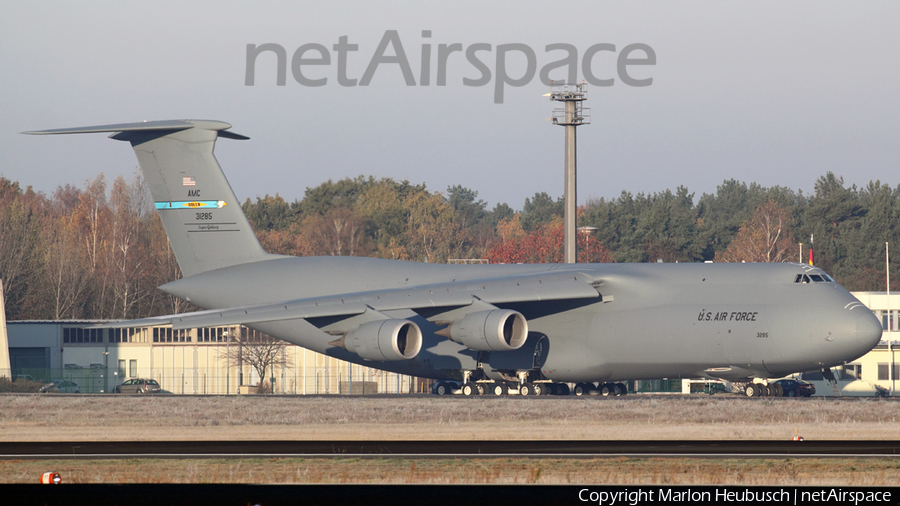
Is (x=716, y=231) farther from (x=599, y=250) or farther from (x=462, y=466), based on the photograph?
(x=462, y=466)

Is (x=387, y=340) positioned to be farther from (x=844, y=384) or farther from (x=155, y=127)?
(x=844, y=384)

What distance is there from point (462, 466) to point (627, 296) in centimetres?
1591

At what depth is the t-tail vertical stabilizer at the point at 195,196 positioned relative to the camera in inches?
1280

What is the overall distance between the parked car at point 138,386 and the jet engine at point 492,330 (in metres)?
20.5

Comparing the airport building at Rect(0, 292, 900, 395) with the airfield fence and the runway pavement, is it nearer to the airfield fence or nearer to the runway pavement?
the airfield fence

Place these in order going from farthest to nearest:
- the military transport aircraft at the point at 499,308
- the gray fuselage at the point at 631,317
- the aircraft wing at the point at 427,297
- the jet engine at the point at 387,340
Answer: the jet engine at the point at 387,340
the aircraft wing at the point at 427,297
the military transport aircraft at the point at 499,308
the gray fuselage at the point at 631,317

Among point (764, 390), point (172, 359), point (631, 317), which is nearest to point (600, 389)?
point (631, 317)

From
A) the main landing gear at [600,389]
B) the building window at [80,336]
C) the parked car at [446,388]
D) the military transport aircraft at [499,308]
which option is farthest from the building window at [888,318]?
the building window at [80,336]

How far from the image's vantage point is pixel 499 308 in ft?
97.1

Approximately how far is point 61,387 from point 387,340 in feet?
66.7

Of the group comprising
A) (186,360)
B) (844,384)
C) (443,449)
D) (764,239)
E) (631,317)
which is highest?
(764,239)

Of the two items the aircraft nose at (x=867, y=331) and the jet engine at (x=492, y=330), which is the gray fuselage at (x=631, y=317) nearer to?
the aircraft nose at (x=867, y=331)

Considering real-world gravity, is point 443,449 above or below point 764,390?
above

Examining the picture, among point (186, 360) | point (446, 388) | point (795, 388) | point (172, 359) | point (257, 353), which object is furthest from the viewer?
point (257, 353)
